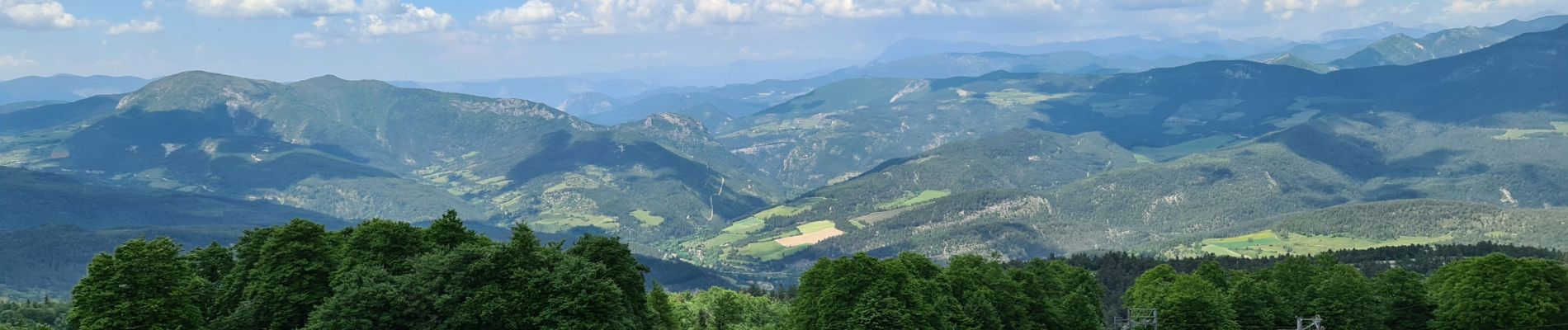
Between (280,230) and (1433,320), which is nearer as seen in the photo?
(280,230)

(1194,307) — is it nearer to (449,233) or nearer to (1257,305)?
(1257,305)

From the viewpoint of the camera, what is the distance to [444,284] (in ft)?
195

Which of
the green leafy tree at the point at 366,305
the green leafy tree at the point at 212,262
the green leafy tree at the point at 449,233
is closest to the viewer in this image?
the green leafy tree at the point at 366,305

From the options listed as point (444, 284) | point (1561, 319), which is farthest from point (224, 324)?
point (1561, 319)

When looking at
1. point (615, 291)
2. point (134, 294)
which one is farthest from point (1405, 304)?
point (134, 294)

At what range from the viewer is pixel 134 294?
54125 mm

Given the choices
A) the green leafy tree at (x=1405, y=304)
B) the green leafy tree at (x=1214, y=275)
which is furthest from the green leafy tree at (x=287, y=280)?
the green leafy tree at (x=1405, y=304)

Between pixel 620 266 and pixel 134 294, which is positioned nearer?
pixel 134 294

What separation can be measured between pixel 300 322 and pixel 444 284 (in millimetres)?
9077

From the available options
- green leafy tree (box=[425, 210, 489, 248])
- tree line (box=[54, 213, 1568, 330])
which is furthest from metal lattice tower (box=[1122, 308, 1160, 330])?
green leafy tree (box=[425, 210, 489, 248])

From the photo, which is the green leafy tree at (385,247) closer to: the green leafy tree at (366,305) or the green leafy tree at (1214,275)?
the green leafy tree at (366,305)

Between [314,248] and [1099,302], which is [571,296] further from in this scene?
[1099,302]

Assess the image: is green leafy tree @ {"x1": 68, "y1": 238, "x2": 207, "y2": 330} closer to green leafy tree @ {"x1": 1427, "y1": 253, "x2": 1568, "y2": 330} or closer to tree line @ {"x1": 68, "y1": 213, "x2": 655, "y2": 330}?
tree line @ {"x1": 68, "y1": 213, "x2": 655, "y2": 330}

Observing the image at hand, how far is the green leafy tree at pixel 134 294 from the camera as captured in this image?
5259 cm
